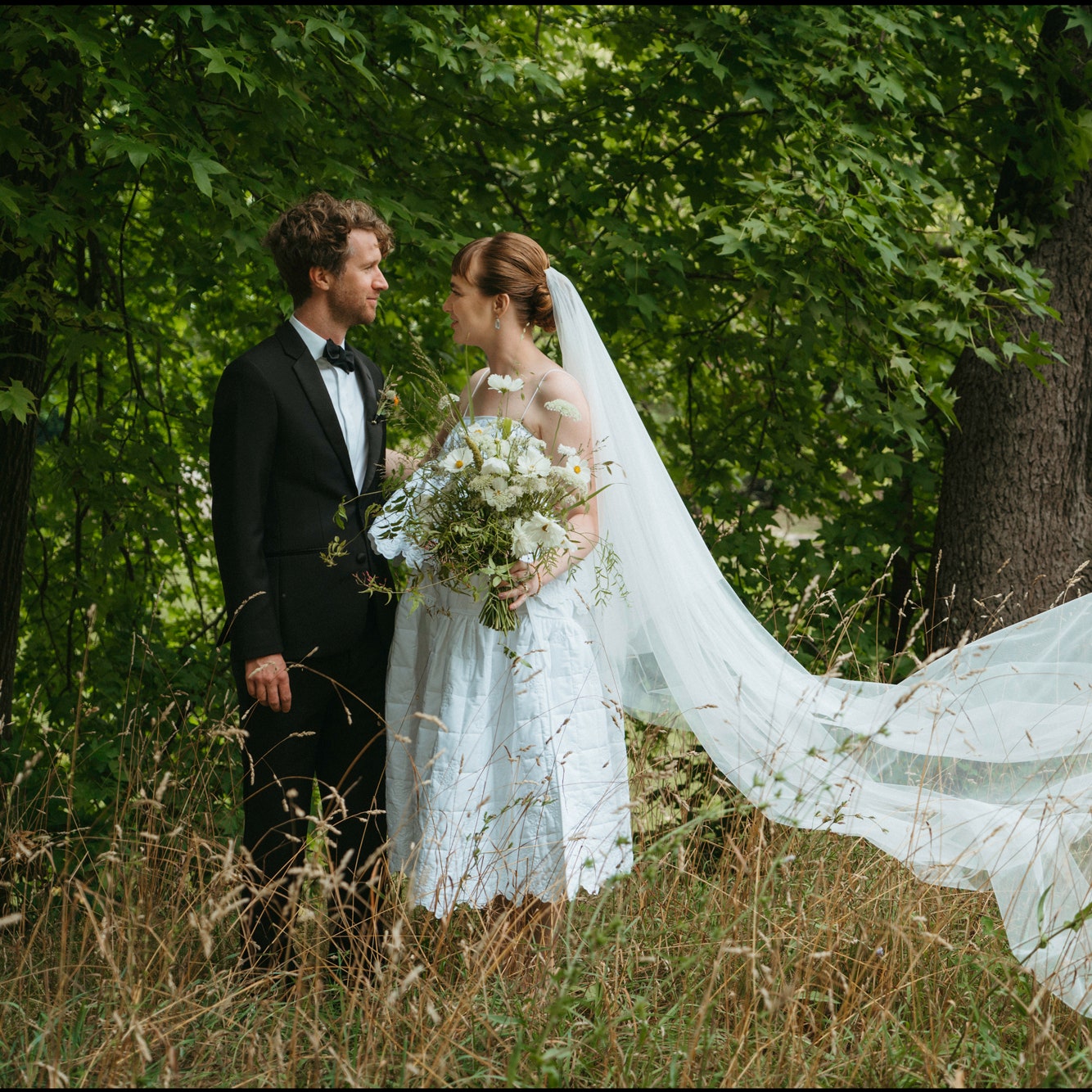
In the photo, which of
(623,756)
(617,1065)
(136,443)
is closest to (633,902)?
(623,756)

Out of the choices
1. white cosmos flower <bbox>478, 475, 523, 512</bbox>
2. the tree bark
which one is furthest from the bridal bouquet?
the tree bark

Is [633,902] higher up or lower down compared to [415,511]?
lower down

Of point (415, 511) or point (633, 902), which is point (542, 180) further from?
point (633, 902)

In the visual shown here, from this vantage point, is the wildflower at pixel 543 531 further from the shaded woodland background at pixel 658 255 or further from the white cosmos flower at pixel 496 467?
the shaded woodland background at pixel 658 255

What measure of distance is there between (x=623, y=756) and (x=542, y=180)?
2.71m

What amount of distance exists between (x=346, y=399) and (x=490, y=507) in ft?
2.45

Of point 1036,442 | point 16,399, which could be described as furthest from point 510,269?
point 1036,442

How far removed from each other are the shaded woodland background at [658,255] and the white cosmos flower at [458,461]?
75 centimetres

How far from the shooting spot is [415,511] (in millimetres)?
2912

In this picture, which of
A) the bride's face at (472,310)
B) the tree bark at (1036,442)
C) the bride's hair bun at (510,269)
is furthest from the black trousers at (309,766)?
the tree bark at (1036,442)

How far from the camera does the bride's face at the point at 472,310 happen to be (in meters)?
3.28

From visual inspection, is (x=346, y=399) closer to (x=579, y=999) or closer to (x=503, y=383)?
(x=503, y=383)

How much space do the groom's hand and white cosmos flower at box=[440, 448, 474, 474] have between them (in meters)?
0.77

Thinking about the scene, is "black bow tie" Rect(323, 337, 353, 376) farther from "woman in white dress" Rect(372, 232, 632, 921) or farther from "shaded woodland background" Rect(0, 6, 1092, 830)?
"shaded woodland background" Rect(0, 6, 1092, 830)
